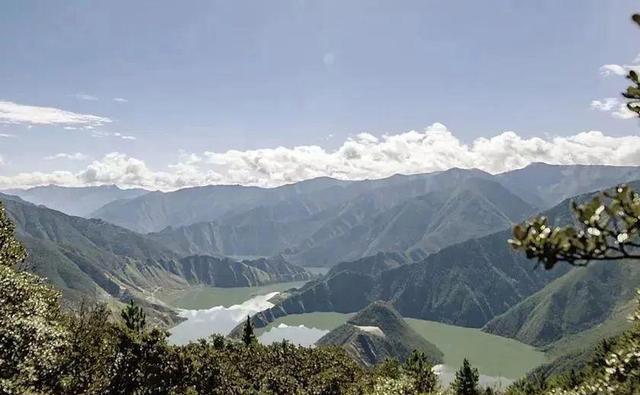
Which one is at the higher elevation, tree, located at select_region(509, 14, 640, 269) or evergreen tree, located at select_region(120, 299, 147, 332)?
tree, located at select_region(509, 14, 640, 269)

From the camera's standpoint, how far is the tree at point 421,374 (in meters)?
67.8

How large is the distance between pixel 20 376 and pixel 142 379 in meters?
21.0

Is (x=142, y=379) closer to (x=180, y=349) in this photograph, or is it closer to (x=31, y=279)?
(x=180, y=349)

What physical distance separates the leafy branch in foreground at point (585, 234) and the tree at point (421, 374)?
6109cm

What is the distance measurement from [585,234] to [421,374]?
275 feet

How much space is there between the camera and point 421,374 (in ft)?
274

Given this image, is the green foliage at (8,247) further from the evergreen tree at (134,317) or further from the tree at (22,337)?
the evergreen tree at (134,317)

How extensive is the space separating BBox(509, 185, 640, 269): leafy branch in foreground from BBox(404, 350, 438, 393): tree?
61.1 metres

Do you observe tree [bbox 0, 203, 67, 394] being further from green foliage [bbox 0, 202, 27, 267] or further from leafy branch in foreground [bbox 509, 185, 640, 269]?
leafy branch in foreground [bbox 509, 185, 640, 269]

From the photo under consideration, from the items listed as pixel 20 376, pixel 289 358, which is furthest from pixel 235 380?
pixel 20 376

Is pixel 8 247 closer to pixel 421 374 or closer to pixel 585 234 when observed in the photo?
pixel 585 234

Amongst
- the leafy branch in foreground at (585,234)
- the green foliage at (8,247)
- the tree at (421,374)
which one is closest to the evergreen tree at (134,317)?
the green foliage at (8,247)

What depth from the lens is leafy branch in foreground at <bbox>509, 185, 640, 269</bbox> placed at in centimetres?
588

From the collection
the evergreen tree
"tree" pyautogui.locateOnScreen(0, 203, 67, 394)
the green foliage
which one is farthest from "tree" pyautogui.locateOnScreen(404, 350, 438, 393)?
the green foliage
